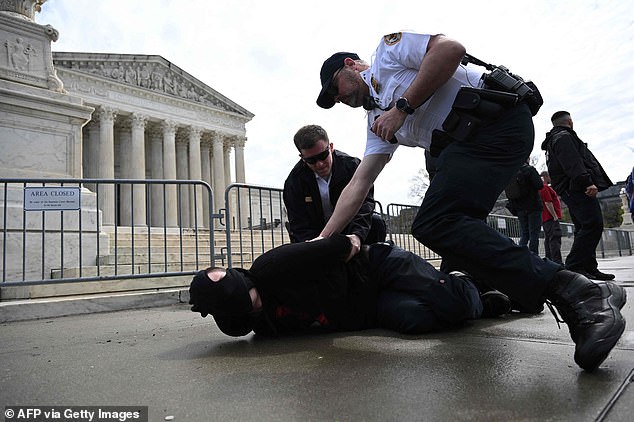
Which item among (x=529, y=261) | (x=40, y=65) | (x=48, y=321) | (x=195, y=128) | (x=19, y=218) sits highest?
(x=195, y=128)

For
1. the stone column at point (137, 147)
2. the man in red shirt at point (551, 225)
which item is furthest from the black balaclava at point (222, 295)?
the stone column at point (137, 147)

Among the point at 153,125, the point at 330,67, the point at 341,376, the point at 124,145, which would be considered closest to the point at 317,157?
the point at 330,67

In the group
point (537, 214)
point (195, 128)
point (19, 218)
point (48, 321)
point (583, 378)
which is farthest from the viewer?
point (195, 128)

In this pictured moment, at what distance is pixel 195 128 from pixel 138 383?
3883cm

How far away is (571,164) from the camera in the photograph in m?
5.10

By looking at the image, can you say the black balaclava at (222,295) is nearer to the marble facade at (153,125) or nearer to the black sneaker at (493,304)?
the black sneaker at (493,304)

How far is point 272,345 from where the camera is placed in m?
2.42

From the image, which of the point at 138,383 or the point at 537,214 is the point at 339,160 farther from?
the point at 537,214

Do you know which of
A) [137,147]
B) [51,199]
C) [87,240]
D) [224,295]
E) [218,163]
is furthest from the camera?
[218,163]

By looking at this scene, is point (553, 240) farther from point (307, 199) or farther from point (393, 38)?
point (393, 38)

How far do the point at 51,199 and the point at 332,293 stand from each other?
4162mm

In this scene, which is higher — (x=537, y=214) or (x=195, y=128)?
(x=195, y=128)

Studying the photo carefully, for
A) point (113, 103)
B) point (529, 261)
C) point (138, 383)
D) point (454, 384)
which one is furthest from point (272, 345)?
point (113, 103)

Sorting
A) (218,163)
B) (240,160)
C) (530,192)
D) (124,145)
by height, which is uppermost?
(124,145)
